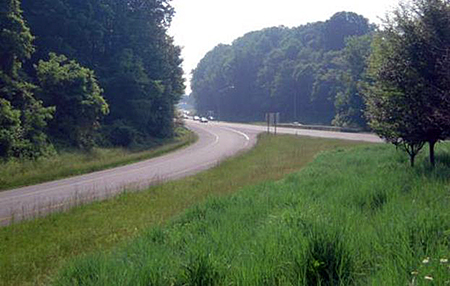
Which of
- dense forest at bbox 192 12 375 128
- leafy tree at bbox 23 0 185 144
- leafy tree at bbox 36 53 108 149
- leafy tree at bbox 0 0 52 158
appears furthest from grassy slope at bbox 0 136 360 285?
dense forest at bbox 192 12 375 128

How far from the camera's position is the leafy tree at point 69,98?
33500 millimetres

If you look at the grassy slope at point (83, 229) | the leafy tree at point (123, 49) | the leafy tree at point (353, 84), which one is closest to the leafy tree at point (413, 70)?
the grassy slope at point (83, 229)

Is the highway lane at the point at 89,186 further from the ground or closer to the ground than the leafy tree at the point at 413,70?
closer to the ground

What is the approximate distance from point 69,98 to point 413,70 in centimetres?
2613

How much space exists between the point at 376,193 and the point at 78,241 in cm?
630

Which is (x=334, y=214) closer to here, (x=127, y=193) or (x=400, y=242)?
(x=400, y=242)

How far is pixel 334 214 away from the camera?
23.5 feet

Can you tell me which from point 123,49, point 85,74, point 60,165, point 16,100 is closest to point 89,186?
point 60,165

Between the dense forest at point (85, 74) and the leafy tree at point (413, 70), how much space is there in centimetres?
2029

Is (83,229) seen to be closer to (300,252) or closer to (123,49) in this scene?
(300,252)

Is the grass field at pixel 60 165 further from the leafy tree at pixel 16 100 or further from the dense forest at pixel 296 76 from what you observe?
the dense forest at pixel 296 76

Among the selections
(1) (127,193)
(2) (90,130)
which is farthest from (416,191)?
(2) (90,130)

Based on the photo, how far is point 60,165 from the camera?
27.9 metres

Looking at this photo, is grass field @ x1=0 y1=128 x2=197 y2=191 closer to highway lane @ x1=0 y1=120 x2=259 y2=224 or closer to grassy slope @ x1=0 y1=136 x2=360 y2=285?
highway lane @ x1=0 y1=120 x2=259 y2=224
